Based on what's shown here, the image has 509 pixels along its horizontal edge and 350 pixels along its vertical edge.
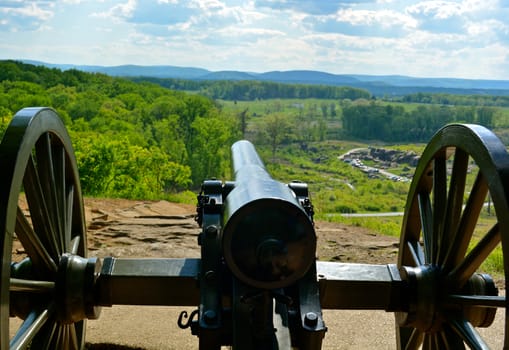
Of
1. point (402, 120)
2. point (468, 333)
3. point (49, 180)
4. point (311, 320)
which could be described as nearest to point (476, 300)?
point (468, 333)

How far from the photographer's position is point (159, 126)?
46156 mm

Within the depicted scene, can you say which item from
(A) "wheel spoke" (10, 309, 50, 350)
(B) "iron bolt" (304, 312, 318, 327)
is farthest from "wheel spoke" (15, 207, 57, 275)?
(B) "iron bolt" (304, 312, 318, 327)

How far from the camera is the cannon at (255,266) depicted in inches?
106

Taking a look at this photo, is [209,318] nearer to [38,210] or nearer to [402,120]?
[38,210]

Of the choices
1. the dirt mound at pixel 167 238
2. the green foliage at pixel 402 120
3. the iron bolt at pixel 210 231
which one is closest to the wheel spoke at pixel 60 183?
the iron bolt at pixel 210 231

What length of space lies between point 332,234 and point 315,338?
7320 millimetres

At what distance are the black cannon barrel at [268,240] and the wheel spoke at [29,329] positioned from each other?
111 cm

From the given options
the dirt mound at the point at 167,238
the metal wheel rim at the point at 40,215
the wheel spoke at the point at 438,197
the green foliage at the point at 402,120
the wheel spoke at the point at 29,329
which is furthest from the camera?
the green foliage at the point at 402,120

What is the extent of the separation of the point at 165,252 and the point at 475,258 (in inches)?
222

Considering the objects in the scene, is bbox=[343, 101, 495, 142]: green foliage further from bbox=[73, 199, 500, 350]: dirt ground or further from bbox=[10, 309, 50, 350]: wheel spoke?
bbox=[10, 309, 50, 350]: wheel spoke

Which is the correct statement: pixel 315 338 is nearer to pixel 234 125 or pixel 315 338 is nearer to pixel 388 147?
pixel 234 125

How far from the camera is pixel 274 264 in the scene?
2658 millimetres

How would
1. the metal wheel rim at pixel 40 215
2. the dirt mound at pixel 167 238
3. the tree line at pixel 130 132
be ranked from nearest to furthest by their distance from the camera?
the metal wheel rim at pixel 40 215
the dirt mound at pixel 167 238
the tree line at pixel 130 132

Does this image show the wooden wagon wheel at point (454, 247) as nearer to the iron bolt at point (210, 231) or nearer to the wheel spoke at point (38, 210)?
the iron bolt at point (210, 231)
